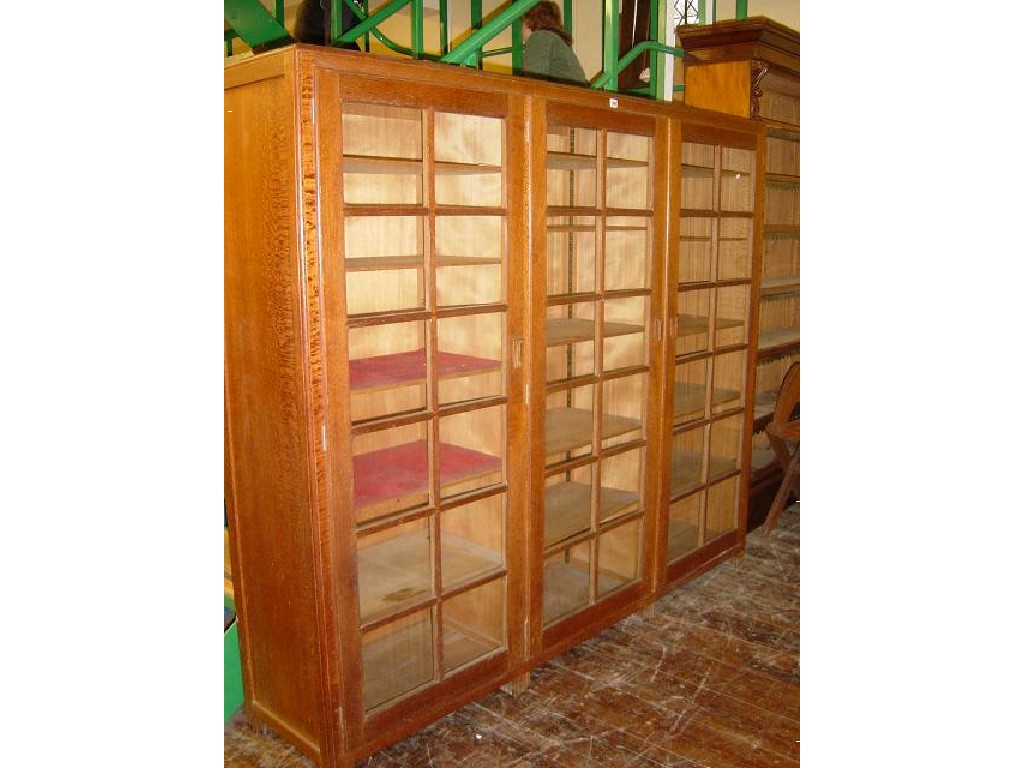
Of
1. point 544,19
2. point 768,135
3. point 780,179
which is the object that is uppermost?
point 544,19

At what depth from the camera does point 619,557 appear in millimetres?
3324

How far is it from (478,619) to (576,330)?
1077mm

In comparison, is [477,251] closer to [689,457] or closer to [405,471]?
[405,471]

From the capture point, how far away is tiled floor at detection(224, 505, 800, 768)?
2504 millimetres

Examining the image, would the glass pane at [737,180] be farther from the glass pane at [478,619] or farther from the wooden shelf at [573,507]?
the glass pane at [478,619]

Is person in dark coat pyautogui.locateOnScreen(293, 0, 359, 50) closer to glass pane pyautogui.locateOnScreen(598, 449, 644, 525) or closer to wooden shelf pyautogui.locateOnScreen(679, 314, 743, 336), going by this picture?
wooden shelf pyautogui.locateOnScreen(679, 314, 743, 336)

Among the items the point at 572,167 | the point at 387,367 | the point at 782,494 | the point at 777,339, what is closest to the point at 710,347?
the point at 572,167

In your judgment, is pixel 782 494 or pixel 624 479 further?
pixel 782 494

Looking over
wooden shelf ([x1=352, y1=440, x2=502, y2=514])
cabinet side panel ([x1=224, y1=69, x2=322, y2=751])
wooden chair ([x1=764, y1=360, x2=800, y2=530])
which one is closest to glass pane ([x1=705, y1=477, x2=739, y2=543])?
wooden chair ([x1=764, y1=360, x2=800, y2=530])

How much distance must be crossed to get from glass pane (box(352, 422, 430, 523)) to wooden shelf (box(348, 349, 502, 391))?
20 centimetres

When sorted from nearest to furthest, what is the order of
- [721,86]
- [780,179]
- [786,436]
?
[721,86] < [786,436] < [780,179]

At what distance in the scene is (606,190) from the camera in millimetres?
2898
